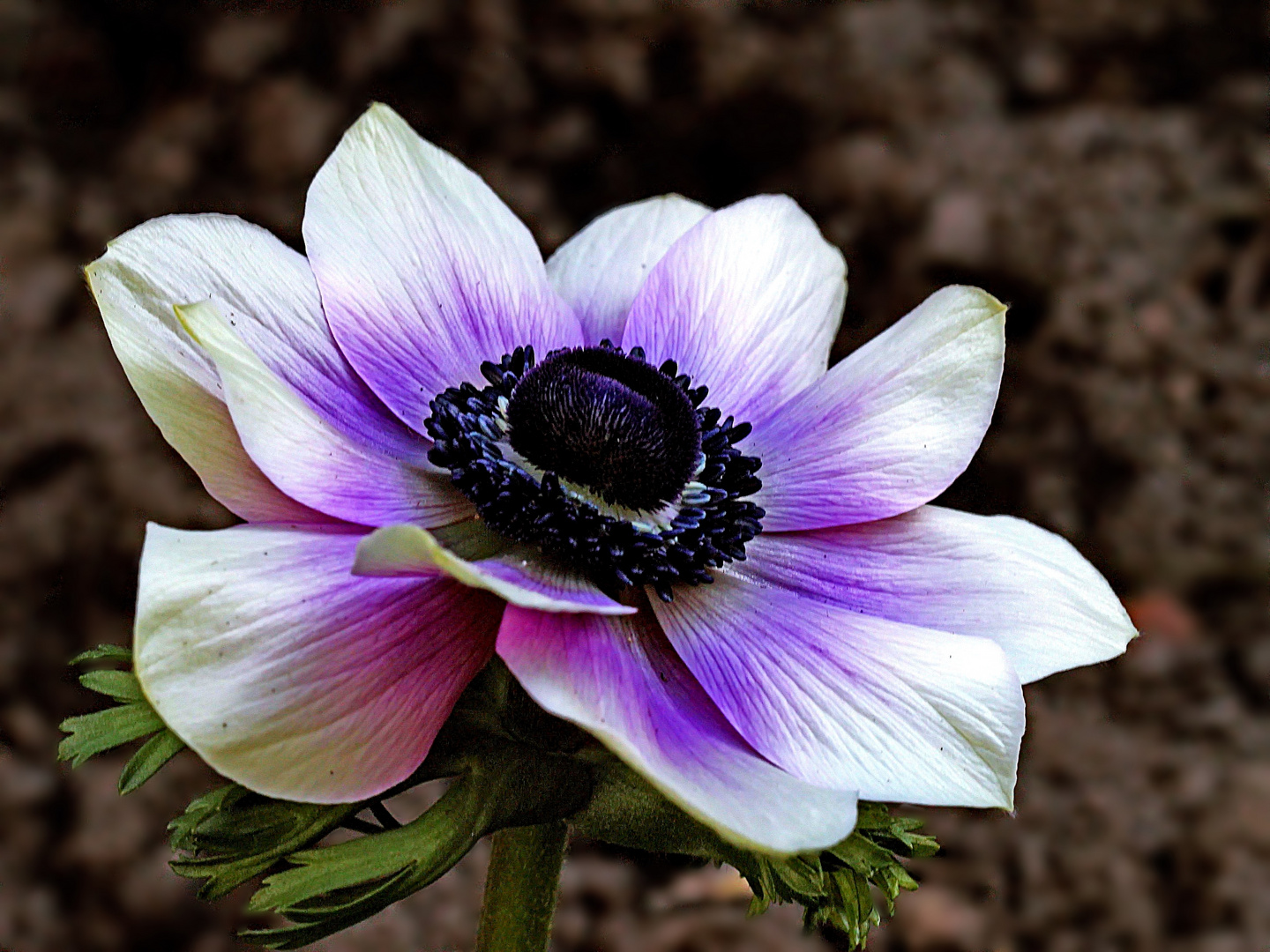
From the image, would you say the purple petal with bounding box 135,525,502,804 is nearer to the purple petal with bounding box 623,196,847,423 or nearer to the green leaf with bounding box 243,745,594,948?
the green leaf with bounding box 243,745,594,948

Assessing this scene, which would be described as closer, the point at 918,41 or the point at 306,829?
the point at 306,829

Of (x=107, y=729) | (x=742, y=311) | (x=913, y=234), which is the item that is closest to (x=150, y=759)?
(x=107, y=729)

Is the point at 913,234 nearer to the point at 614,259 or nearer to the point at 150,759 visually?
the point at 614,259

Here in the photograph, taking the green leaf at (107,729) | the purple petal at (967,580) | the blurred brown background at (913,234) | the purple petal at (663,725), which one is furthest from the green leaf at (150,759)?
the blurred brown background at (913,234)

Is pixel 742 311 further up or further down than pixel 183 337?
further down

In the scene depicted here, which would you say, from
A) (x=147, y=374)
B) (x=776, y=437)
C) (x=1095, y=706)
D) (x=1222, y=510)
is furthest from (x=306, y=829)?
(x=1222, y=510)

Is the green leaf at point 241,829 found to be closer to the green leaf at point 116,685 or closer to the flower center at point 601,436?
the green leaf at point 116,685

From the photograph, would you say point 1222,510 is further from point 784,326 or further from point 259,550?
point 259,550
